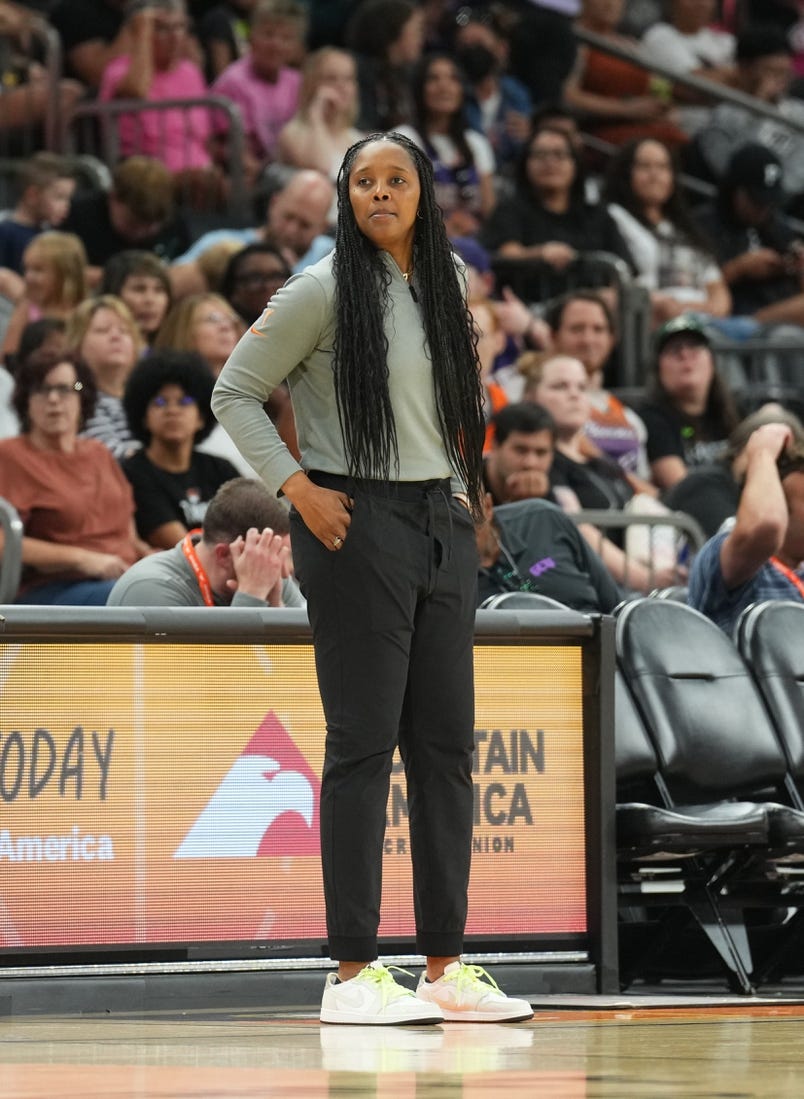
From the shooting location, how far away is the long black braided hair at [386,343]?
4.43 m

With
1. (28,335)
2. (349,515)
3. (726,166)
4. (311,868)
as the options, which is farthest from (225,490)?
(726,166)

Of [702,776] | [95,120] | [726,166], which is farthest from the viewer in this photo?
[726,166]

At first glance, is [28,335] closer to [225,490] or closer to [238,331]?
[238,331]

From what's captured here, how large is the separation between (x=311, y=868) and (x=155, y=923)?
0.43 meters

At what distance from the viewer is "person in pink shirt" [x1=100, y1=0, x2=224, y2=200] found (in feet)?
38.7

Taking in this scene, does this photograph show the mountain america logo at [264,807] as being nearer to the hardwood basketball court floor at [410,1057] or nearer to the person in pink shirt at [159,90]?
the hardwood basketball court floor at [410,1057]

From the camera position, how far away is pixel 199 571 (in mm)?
6086

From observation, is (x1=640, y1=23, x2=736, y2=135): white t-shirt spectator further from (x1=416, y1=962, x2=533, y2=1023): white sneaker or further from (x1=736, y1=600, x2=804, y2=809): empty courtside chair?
(x1=416, y1=962, x2=533, y2=1023): white sneaker

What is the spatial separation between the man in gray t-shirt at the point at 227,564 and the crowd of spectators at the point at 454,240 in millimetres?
53

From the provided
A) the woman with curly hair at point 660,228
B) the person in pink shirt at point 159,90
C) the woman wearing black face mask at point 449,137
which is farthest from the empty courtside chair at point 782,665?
the woman with curly hair at point 660,228

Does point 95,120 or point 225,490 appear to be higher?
point 95,120

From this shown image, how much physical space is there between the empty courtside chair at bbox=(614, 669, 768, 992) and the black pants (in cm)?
125

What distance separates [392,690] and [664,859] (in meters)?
1.66

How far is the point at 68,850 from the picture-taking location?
5.16 metres
